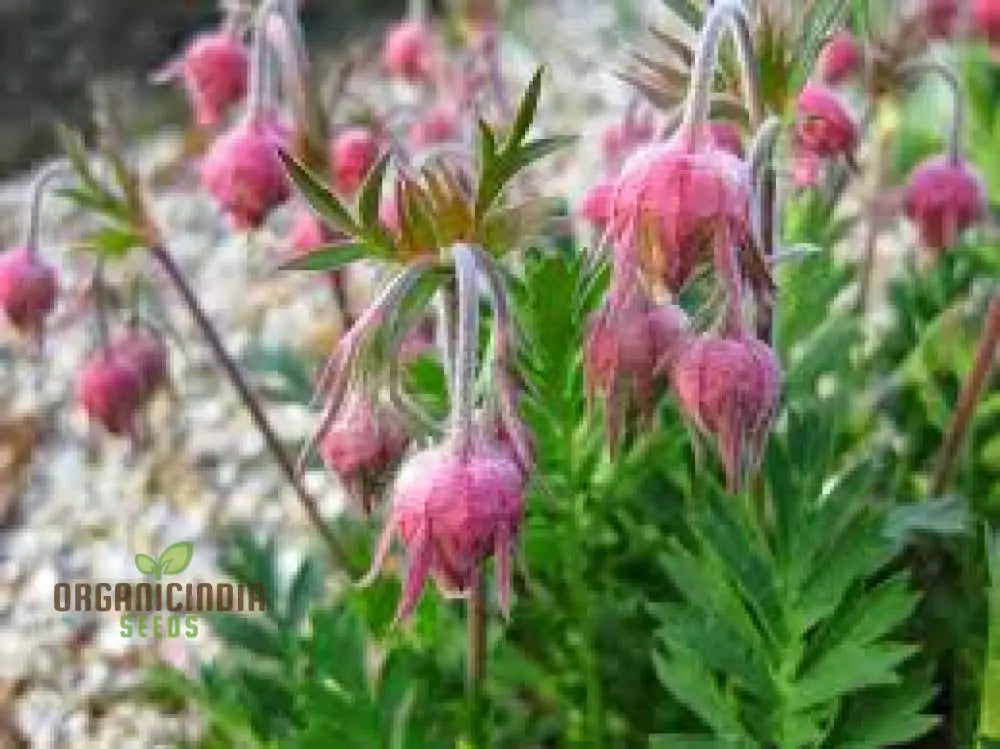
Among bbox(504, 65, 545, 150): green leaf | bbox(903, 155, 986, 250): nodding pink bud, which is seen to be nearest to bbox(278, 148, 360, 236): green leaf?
bbox(504, 65, 545, 150): green leaf

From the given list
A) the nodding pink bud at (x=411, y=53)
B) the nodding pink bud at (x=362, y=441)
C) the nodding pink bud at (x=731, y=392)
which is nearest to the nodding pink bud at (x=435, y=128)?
the nodding pink bud at (x=411, y=53)

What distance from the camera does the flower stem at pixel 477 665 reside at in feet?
5.99

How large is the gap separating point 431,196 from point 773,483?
1.74 feet

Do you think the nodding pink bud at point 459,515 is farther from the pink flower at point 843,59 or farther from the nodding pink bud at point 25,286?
the pink flower at point 843,59

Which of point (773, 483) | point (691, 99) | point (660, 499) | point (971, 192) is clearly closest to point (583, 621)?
point (660, 499)

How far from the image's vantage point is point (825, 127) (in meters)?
1.84

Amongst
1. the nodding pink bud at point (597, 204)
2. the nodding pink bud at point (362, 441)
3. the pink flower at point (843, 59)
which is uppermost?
the pink flower at point (843, 59)

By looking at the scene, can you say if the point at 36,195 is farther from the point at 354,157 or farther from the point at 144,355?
the point at 354,157

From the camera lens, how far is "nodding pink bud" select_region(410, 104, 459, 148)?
8.71ft

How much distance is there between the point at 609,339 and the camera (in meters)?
1.51

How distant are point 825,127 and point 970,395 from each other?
41 cm

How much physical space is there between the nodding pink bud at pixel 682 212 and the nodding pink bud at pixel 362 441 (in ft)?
0.91

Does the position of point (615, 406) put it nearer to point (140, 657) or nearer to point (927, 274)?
point (927, 274)

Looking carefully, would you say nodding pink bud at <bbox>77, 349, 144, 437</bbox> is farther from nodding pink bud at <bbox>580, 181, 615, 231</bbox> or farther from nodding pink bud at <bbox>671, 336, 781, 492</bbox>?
nodding pink bud at <bbox>671, 336, 781, 492</bbox>
